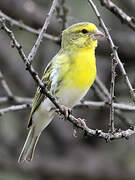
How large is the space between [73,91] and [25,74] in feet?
9.02

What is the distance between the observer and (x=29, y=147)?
3.97 metres

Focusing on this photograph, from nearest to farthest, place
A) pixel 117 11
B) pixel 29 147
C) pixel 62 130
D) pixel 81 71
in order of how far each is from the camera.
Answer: pixel 81 71
pixel 117 11
pixel 29 147
pixel 62 130

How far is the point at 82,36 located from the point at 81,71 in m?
0.44

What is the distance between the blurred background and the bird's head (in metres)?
1.57

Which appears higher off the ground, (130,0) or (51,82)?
(51,82)

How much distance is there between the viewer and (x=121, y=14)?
3848 mm

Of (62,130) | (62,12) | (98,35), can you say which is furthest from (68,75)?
(62,130)

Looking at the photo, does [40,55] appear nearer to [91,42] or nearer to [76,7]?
[76,7]

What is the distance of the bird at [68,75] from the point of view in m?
3.46

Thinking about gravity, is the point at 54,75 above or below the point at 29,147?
above

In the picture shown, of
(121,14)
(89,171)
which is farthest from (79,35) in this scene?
(89,171)

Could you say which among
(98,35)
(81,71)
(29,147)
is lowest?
(29,147)

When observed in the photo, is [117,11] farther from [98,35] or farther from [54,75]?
[54,75]

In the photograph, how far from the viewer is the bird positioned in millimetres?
3463
